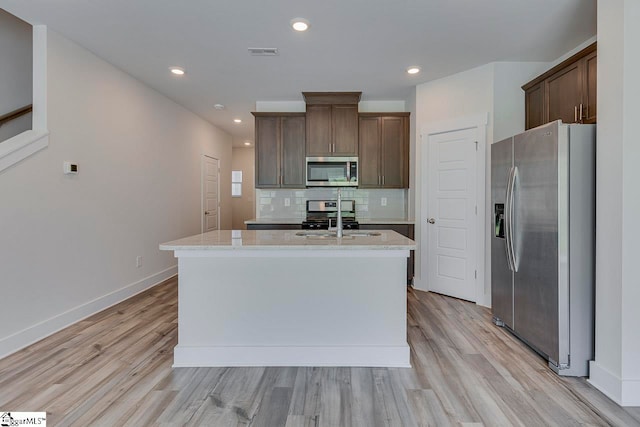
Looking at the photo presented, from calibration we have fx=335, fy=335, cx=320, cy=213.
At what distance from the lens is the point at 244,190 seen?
8695 mm

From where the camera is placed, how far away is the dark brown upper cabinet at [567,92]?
262 centimetres

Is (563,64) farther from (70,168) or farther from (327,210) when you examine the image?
(70,168)

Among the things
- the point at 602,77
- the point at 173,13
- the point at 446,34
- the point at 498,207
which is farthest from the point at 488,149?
the point at 173,13

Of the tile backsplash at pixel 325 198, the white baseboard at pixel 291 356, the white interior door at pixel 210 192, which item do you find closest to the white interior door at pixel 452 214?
the tile backsplash at pixel 325 198

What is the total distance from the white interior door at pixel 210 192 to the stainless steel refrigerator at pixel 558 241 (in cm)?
508

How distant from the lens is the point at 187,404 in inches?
73.8

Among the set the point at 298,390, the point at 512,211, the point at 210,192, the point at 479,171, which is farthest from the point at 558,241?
the point at 210,192

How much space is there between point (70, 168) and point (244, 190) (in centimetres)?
565

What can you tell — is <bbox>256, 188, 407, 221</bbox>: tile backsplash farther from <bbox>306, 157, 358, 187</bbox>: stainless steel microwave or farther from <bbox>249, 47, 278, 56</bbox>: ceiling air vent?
<bbox>249, 47, 278, 56</bbox>: ceiling air vent

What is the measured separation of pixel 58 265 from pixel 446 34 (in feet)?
13.1

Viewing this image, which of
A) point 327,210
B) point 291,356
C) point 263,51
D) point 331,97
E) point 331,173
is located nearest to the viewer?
point 291,356

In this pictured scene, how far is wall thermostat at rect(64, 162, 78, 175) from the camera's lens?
119 inches

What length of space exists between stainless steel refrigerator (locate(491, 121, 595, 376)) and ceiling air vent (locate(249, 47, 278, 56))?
92.3 inches

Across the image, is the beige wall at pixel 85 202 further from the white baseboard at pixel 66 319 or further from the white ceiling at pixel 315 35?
the white ceiling at pixel 315 35
